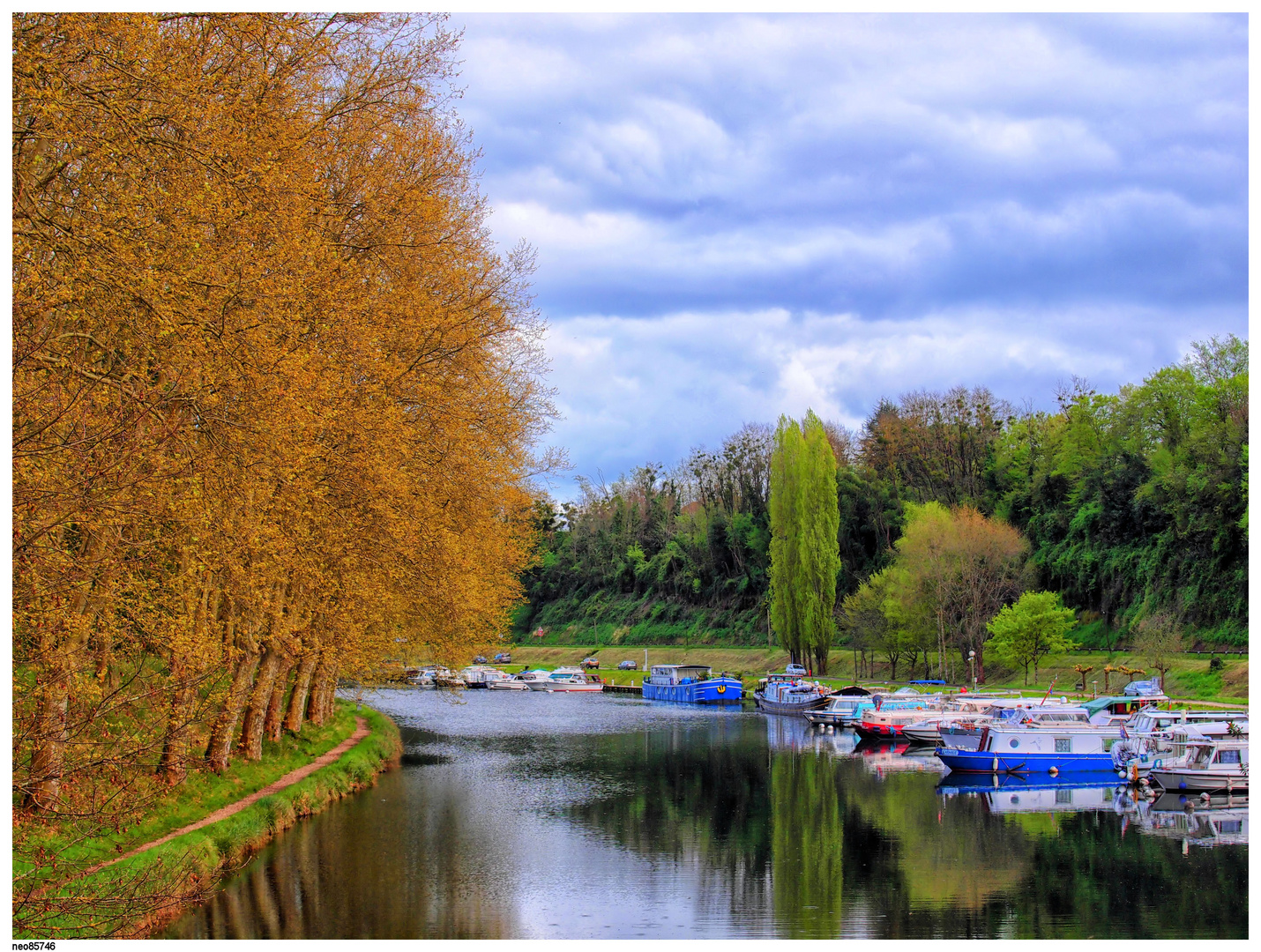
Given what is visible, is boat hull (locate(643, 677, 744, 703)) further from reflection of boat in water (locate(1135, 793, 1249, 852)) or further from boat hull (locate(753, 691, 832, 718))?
reflection of boat in water (locate(1135, 793, 1249, 852))

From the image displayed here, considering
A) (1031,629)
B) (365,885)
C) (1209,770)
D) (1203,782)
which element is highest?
(1031,629)

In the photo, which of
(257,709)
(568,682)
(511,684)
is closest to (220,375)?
(257,709)

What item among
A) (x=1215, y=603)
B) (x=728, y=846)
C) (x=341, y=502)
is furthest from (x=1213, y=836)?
(x=1215, y=603)

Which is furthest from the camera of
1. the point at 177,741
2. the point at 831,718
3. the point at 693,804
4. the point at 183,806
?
the point at 831,718

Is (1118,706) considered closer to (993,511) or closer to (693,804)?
(693,804)

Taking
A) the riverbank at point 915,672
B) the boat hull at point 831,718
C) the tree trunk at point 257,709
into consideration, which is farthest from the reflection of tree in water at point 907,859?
the riverbank at point 915,672

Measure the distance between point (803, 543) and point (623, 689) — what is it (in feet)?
70.4

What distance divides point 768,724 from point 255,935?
40338 millimetres

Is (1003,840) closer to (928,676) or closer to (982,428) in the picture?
(928,676)

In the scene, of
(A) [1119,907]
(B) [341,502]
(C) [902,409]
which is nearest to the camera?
(A) [1119,907]

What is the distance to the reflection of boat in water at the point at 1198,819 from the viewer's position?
2575cm

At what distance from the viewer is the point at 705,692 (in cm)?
7206

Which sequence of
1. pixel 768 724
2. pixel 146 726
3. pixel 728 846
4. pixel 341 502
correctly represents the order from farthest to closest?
1. pixel 768 724
2. pixel 728 846
3. pixel 341 502
4. pixel 146 726

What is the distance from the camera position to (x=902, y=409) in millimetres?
100625
